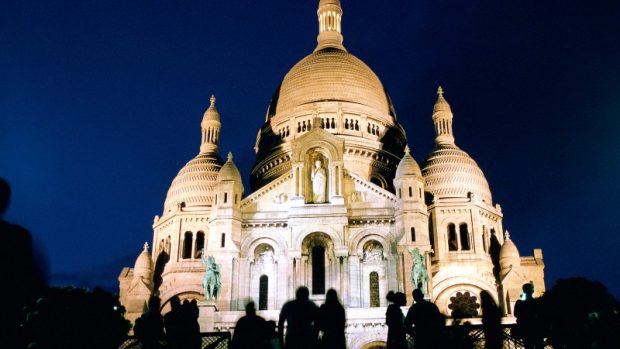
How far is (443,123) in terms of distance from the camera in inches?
2298

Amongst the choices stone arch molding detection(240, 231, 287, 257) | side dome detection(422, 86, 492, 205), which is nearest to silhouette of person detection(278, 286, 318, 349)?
stone arch molding detection(240, 231, 287, 257)

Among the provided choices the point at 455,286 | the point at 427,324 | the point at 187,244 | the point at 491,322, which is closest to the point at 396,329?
the point at 427,324

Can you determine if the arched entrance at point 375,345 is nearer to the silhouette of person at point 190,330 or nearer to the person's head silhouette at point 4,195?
the silhouette of person at point 190,330

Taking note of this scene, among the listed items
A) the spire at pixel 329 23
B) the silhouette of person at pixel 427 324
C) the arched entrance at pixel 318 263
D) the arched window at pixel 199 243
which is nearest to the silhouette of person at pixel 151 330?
the silhouette of person at pixel 427 324

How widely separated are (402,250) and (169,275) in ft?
60.7

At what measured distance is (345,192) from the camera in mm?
44094

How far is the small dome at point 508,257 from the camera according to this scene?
48.4 meters

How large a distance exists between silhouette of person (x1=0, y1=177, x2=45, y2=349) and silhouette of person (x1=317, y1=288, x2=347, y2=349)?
279 inches

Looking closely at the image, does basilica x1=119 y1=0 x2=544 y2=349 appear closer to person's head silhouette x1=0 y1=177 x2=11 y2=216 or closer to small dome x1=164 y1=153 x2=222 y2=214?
small dome x1=164 y1=153 x2=222 y2=214

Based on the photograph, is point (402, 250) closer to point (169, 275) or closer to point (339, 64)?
point (169, 275)

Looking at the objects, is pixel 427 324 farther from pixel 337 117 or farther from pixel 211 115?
pixel 211 115

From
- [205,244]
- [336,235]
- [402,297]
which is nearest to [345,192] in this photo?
[336,235]

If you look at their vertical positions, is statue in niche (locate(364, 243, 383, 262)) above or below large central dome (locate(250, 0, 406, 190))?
below

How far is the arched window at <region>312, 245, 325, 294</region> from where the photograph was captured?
4212 centimetres
